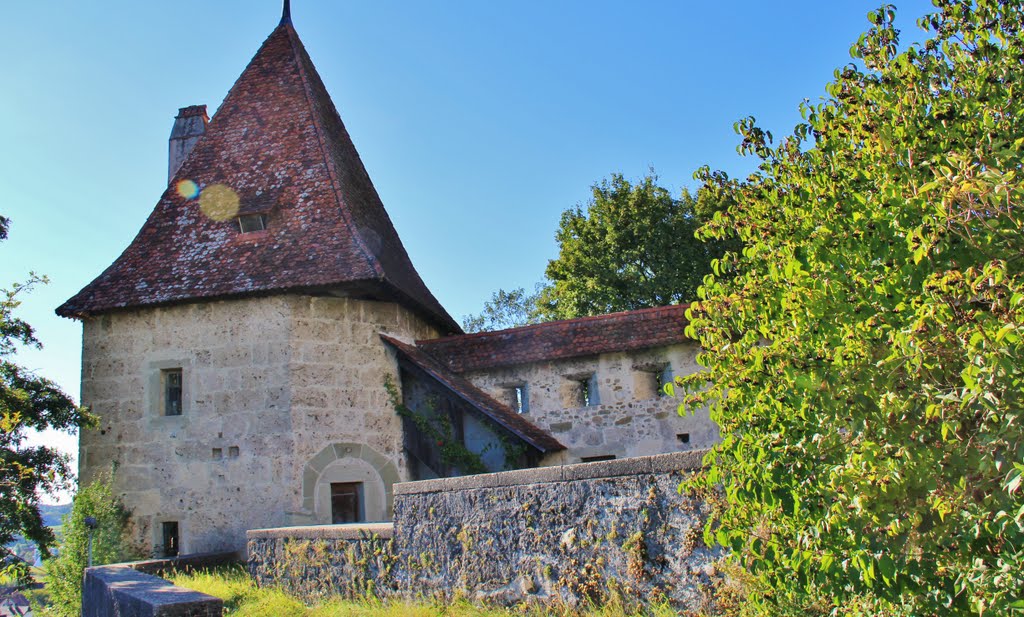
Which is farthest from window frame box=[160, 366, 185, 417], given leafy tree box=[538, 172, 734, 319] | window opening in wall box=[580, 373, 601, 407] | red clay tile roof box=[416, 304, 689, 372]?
leafy tree box=[538, 172, 734, 319]

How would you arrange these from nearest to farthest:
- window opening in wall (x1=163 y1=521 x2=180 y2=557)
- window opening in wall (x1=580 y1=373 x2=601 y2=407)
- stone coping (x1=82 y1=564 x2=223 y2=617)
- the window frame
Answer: stone coping (x1=82 y1=564 x2=223 y2=617)
window opening in wall (x1=163 y1=521 x2=180 y2=557)
the window frame
window opening in wall (x1=580 y1=373 x2=601 y2=407)

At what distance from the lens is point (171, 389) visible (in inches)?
475

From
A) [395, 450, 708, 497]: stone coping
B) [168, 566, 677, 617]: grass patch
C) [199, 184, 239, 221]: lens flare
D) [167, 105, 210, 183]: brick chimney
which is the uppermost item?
[167, 105, 210, 183]: brick chimney

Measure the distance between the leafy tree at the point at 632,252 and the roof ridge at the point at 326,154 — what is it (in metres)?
10.4

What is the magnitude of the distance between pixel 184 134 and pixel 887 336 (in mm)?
15507

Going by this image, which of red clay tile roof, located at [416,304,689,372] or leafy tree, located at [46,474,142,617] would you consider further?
red clay tile roof, located at [416,304,689,372]

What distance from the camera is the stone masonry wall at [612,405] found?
40.1ft

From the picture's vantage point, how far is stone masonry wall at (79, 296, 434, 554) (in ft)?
36.6

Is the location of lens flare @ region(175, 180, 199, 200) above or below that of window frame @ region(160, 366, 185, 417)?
above

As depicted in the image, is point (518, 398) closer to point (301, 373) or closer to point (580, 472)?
point (301, 373)

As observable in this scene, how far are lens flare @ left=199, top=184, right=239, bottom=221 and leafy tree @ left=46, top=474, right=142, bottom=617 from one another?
14.1ft

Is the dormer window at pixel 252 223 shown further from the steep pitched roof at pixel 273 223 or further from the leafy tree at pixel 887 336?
the leafy tree at pixel 887 336

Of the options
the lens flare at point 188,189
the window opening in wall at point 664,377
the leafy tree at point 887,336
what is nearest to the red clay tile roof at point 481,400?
the window opening in wall at point 664,377

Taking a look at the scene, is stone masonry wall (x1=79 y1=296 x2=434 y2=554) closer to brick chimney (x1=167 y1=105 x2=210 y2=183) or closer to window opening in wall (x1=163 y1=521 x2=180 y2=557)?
window opening in wall (x1=163 y1=521 x2=180 y2=557)
